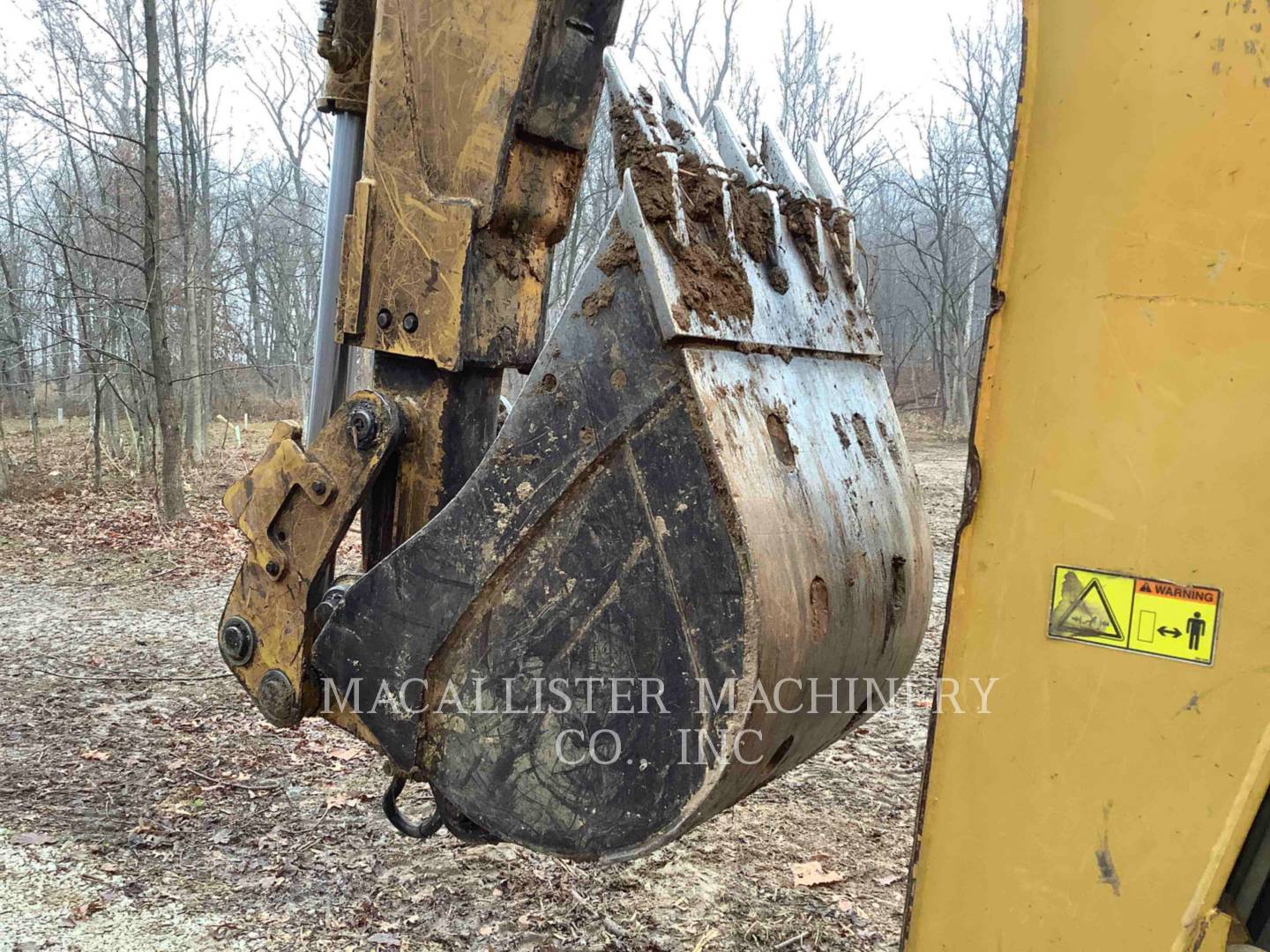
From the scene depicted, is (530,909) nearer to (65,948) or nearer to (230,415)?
(65,948)

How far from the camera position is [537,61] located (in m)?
1.98

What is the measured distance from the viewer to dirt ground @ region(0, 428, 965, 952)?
3564mm

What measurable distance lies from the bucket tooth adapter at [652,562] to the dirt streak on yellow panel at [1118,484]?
→ 0.33 m

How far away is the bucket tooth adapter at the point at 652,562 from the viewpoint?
1.62 m

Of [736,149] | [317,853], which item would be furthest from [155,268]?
[736,149]

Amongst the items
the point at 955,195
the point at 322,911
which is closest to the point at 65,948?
the point at 322,911

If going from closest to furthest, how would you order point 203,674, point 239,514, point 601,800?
point 601,800 → point 239,514 → point 203,674

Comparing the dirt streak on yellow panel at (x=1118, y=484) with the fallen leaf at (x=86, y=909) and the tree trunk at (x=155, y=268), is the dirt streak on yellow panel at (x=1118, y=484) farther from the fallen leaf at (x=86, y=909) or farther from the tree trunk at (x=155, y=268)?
the tree trunk at (x=155, y=268)

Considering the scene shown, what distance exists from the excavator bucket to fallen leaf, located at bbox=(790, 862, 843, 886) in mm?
2245

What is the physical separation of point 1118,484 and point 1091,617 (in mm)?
189

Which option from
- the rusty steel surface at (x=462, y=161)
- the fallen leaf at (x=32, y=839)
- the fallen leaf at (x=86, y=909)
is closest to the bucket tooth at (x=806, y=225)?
the rusty steel surface at (x=462, y=161)

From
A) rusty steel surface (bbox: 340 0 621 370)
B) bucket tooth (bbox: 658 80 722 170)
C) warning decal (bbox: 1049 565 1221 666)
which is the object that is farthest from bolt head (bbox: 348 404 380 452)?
warning decal (bbox: 1049 565 1221 666)

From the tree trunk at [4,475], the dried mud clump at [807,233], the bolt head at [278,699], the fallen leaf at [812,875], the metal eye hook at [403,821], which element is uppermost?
the dried mud clump at [807,233]

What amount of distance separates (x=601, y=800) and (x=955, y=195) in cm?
2690
